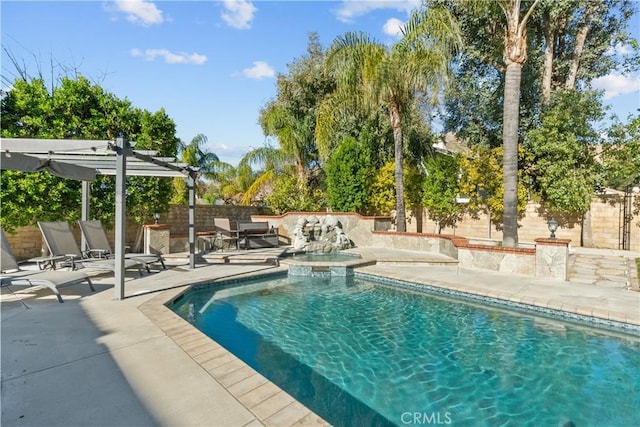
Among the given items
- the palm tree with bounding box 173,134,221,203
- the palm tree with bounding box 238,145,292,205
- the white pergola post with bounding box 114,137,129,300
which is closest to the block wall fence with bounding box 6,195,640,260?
the palm tree with bounding box 238,145,292,205

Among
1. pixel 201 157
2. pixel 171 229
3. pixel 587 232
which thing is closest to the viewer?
pixel 587 232

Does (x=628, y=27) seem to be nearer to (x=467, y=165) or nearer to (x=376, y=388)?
(x=467, y=165)

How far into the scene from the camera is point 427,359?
4.60 m

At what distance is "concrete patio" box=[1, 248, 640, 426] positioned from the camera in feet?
8.82

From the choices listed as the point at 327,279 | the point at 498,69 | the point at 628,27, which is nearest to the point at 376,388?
the point at 327,279

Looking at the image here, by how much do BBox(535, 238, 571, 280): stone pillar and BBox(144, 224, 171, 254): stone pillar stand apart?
11.1 meters

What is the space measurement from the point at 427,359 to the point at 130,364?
3650 mm

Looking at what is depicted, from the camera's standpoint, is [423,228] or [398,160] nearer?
[398,160]

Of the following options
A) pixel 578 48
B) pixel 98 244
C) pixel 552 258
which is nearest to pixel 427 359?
pixel 552 258

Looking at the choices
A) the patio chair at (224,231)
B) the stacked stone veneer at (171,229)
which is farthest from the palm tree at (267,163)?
the patio chair at (224,231)

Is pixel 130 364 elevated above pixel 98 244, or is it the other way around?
pixel 98 244

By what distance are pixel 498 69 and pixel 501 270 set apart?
1074 cm

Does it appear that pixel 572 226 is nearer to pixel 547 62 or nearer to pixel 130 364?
pixel 547 62

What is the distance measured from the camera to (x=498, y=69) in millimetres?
15539
